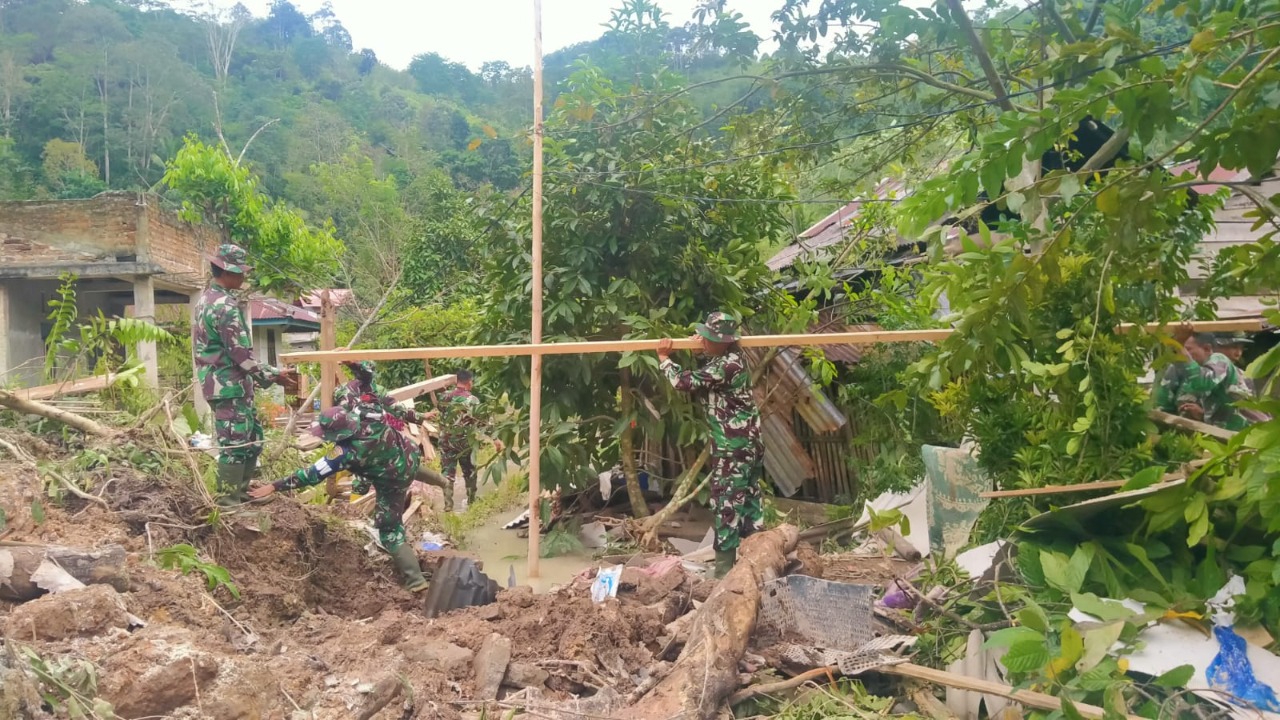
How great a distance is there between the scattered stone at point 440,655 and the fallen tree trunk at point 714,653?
90 cm

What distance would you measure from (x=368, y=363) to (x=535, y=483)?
4.67ft

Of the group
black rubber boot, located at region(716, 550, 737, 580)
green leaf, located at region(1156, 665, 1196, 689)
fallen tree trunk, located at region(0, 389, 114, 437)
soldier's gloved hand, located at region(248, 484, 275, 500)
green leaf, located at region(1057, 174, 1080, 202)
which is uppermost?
green leaf, located at region(1057, 174, 1080, 202)

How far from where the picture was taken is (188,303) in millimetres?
16047

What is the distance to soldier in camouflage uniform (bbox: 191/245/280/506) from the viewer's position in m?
5.43

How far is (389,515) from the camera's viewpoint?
18.1ft

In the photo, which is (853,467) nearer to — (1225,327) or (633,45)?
(1225,327)

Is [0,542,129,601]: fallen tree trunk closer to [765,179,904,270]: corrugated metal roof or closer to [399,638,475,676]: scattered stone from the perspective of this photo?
[399,638,475,676]: scattered stone

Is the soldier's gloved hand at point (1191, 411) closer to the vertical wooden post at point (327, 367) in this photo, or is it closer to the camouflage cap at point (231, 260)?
the vertical wooden post at point (327, 367)

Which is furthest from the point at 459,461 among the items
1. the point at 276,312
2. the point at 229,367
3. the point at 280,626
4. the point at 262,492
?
the point at 276,312

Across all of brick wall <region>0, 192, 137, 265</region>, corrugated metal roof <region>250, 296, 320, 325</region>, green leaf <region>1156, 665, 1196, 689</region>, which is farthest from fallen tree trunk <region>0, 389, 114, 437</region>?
corrugated metal roof <region>250, 296, 320, 325</region>

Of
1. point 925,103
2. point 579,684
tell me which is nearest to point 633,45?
point 925,103

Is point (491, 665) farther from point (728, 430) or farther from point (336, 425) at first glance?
point (728, 430)

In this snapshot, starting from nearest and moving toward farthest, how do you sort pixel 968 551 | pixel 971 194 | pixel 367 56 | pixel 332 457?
1. pixel 971 194
2. pixel 968 551
3. pixel 332 457
4. pixel 367 56

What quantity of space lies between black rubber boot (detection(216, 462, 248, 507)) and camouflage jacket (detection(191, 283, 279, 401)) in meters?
0.48
